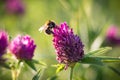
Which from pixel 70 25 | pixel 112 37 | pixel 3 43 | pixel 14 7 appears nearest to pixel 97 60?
pixel 3 43

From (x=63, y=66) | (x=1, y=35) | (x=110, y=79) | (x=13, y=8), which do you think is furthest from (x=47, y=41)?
(x=63, y=66)

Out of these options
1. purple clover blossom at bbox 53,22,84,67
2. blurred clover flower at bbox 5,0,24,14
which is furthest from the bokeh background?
purple clover blossom at bbox 53,22,84,67

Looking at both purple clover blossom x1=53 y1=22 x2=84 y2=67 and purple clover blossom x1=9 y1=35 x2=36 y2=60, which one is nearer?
purple clover blossom x1=53 y1=22 x2=84 y2=67

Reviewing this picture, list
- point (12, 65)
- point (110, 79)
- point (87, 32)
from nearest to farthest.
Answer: point (12, 65) < point (110, 79) < point (87, 32)

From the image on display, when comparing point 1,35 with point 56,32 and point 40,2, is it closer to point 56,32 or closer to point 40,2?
point 56,32

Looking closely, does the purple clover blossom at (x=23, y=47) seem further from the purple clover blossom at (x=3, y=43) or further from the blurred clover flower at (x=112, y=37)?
the blurred clover flower at (x=112, y=37)

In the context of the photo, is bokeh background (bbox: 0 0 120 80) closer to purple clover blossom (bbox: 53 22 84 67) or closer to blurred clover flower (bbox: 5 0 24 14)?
blurred clover flower (bbox: 5 0 24 14)

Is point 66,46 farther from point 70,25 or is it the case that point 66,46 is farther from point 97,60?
point 70,25
